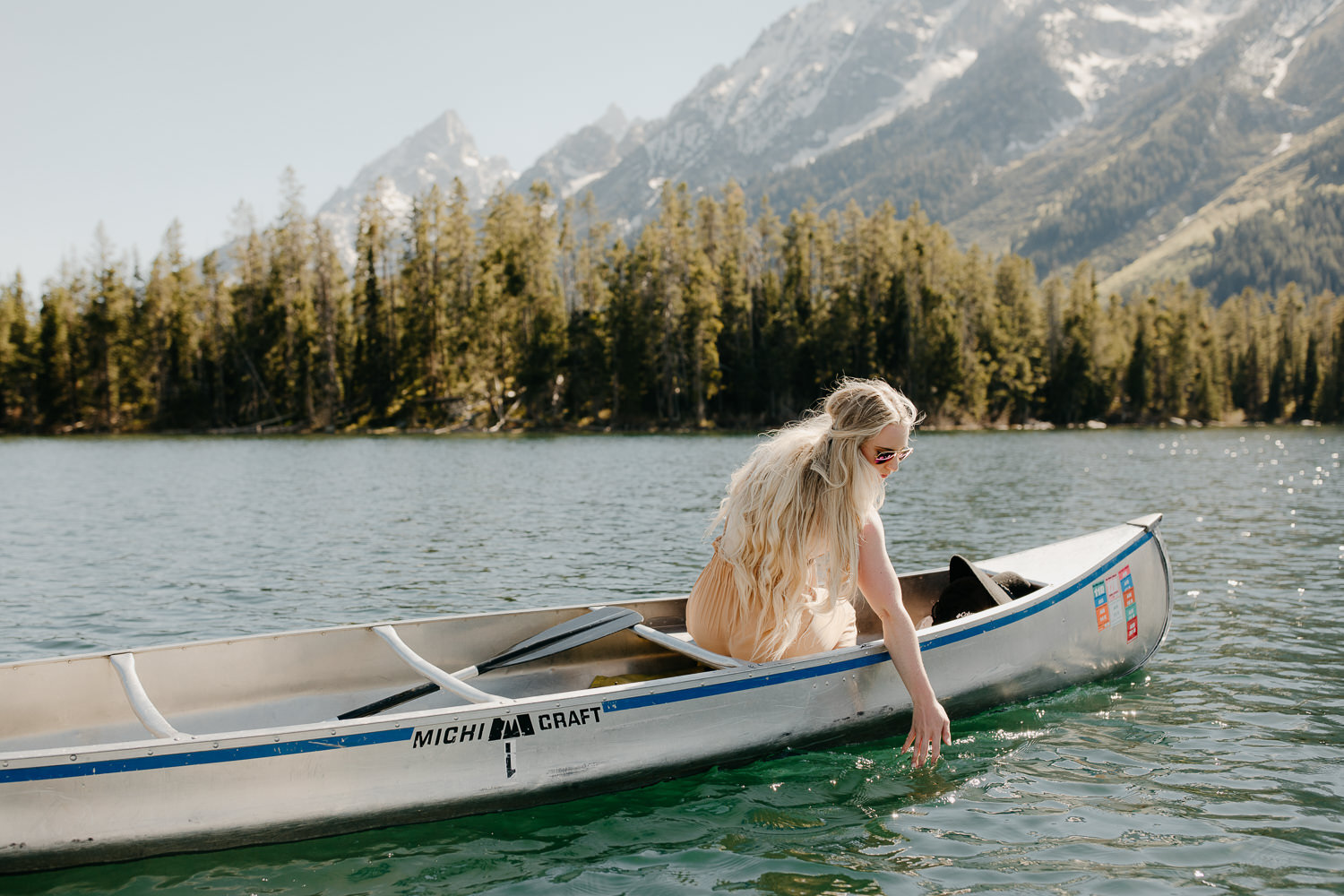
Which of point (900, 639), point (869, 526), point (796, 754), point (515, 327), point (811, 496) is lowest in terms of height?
point (796, 754)

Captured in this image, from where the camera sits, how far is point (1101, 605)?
Answer: 8.65 metres

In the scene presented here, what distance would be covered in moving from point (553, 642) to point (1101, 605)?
5.11 metres

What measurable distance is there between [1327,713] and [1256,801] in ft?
8.09

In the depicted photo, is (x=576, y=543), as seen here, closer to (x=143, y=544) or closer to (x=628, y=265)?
(x=143, y=544)

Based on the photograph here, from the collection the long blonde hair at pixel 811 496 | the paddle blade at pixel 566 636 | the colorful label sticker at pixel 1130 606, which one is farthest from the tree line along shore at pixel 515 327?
the long blonde hair at pixel 811 496

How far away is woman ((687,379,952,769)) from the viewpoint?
19.6 ft

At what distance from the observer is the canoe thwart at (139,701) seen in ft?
18.1

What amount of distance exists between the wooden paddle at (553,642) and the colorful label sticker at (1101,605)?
14.0 feet

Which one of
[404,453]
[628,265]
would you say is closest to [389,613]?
[404,453]

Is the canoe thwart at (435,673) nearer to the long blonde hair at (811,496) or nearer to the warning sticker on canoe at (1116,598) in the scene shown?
the long blonde hair at (811,496)

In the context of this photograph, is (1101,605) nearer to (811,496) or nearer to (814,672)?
(814,672)

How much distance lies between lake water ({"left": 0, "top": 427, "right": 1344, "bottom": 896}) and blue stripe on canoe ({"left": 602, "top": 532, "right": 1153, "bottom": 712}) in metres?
0.78

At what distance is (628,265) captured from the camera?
76312 millimetres

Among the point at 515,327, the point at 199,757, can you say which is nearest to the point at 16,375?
the point at 515,327
